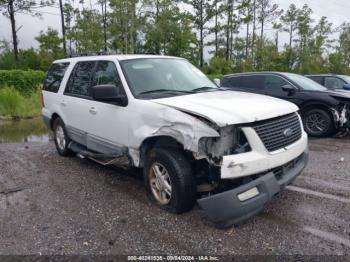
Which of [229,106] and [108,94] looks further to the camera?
[108,94]

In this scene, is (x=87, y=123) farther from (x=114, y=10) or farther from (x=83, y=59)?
(x=114, y=10)

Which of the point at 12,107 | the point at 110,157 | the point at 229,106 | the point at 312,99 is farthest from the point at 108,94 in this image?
the point at 12,107

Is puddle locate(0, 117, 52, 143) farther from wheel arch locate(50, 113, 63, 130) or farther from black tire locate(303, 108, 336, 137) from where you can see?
black tire locate(303, 108, 336, 137)

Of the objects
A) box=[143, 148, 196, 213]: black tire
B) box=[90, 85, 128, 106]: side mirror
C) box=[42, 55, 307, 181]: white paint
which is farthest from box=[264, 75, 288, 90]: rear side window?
box=[143, 148, 196, 213]: black tire

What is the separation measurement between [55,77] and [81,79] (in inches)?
48.3

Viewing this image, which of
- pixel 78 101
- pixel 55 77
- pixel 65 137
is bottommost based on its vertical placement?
pixel 65 137

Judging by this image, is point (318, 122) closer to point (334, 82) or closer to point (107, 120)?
point (334, 82)

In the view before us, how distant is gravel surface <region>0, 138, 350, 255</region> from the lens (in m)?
3.20

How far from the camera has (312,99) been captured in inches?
318

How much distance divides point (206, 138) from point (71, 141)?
11.3 ft

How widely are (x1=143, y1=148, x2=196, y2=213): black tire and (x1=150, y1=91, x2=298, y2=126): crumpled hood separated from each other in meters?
0.53

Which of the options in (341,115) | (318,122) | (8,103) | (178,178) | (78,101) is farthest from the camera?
(8,103)

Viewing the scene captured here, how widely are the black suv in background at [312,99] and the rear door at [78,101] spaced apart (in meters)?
5.16

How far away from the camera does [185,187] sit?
3.50 m
